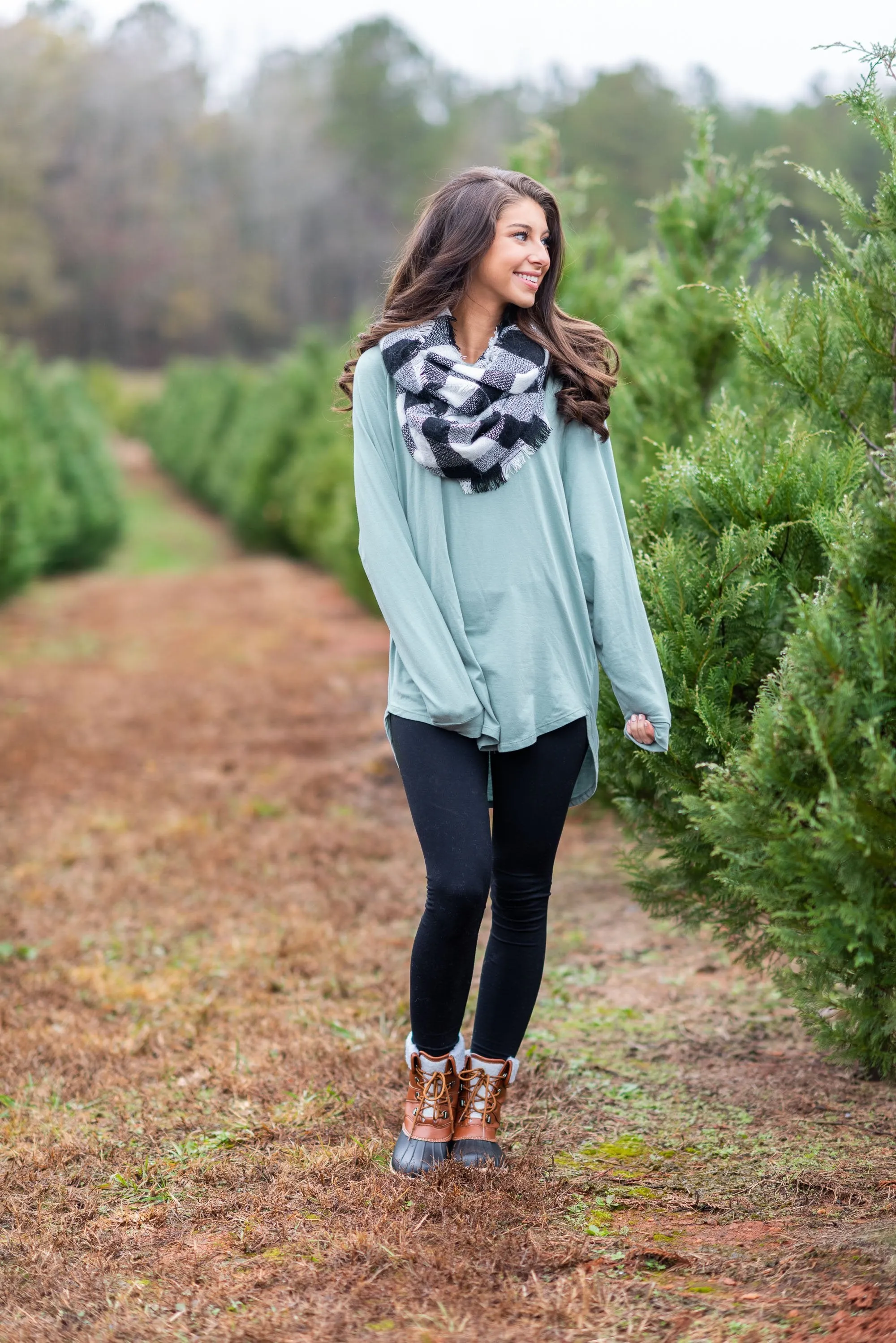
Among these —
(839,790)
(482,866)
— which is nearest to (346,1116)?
(482,866)

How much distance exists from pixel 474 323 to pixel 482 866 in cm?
120

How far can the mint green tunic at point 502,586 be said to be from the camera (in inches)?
98.0

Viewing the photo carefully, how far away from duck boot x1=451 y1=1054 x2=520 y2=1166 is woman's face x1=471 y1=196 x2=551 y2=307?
1.71 metres

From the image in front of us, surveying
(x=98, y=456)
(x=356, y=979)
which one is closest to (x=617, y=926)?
(x=356, y=979)

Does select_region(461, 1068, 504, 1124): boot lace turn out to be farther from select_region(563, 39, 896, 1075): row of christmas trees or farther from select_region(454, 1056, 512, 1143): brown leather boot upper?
select_region(563, 39, 896, 1075): row of christmas trees

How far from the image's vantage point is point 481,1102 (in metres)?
2.75

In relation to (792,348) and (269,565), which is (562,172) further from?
(269,565)

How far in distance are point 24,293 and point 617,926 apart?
186ft

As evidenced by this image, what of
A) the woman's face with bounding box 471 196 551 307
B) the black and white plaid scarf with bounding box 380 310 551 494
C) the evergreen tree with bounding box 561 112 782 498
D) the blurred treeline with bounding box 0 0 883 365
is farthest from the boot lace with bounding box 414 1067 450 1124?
the blurred treeline with bounding box 0 0 883 365

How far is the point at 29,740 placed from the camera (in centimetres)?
812

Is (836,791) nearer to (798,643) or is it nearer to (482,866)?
(798,643)

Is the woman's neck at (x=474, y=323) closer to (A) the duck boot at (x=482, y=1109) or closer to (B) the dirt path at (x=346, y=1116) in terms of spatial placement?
(A) the duck boot at (x=482, y=1109)

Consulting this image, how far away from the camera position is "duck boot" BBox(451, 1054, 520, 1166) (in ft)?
8.97

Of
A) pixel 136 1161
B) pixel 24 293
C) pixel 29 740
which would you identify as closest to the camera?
pixel 136 1161
